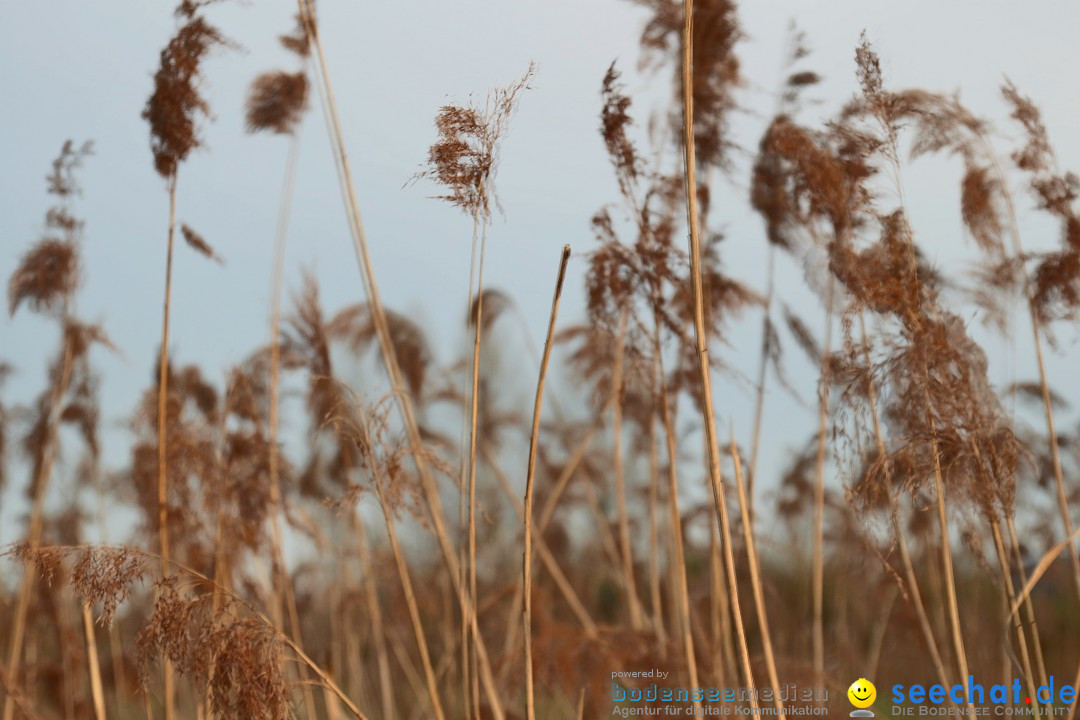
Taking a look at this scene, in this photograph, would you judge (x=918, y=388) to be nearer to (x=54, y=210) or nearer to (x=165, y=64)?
(x=165, y=64)

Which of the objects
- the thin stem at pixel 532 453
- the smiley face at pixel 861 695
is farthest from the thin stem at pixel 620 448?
the thin stem at pixel 532 453

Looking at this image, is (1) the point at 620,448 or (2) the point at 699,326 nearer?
(2) the point at 699,326

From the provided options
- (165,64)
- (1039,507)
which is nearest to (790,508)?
(1039,507)

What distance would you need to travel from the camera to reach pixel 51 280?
173 inches

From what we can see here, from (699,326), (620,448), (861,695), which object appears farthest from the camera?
(620,448)

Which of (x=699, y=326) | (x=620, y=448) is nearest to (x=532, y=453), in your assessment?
(x=699, y=326)

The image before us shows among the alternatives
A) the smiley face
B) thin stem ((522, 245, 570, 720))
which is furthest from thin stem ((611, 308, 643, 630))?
thin stem ((522, 245, 570, 720))

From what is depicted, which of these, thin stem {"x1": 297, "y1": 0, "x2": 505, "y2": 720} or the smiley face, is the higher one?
thin stem {"x1": 297, "y1": 0, "x2": 505, "y2": 720}

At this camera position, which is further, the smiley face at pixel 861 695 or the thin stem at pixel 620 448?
the thin stem at pixel 620 448

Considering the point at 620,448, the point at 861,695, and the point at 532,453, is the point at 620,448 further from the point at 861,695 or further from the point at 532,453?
the point at 532,453

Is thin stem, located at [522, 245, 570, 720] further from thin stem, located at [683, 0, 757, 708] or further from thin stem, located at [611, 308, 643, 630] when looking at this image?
thin stem, located at [611, 308, 643, 630]

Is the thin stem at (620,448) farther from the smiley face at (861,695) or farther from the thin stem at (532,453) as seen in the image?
the thin stem at (532,453)

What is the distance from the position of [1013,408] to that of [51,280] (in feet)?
12.4

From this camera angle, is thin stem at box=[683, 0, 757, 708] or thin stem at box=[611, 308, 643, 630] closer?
thin stem at box=[683, 0, 757, 708]
